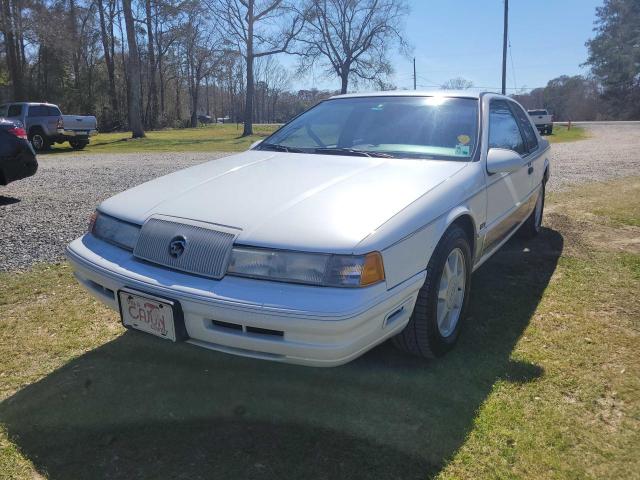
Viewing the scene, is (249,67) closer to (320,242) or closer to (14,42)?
(14,42)

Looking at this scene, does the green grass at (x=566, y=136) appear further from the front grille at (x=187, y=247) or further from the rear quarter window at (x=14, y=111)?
the front grille at (x=187, y=247)

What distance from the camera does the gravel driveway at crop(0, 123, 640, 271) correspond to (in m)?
4.97

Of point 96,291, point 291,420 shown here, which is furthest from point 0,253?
point 291,420

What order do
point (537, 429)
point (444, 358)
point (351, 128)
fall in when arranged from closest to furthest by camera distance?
point (537, 429) → point (444, 358) → point (351, 128)

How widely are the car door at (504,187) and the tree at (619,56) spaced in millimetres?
60238

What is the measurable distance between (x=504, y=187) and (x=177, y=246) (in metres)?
2.31

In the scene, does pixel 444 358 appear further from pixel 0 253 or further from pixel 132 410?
pixel 0 253

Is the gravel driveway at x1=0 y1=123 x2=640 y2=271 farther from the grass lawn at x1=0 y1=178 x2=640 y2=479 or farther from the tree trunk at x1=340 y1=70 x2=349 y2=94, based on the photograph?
the tree trunk at x1=340 y1=70 x2=349 y2=94

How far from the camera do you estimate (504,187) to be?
11.8 ft

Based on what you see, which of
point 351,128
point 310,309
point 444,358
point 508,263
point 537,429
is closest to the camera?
point 310,309

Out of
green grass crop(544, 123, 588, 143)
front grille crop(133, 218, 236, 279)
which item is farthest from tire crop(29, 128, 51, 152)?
green grass crop(544, 123, 588, 143)

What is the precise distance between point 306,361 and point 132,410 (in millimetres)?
924

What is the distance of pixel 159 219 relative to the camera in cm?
252

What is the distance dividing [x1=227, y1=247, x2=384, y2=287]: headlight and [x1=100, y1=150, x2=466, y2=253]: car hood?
0.14ft
